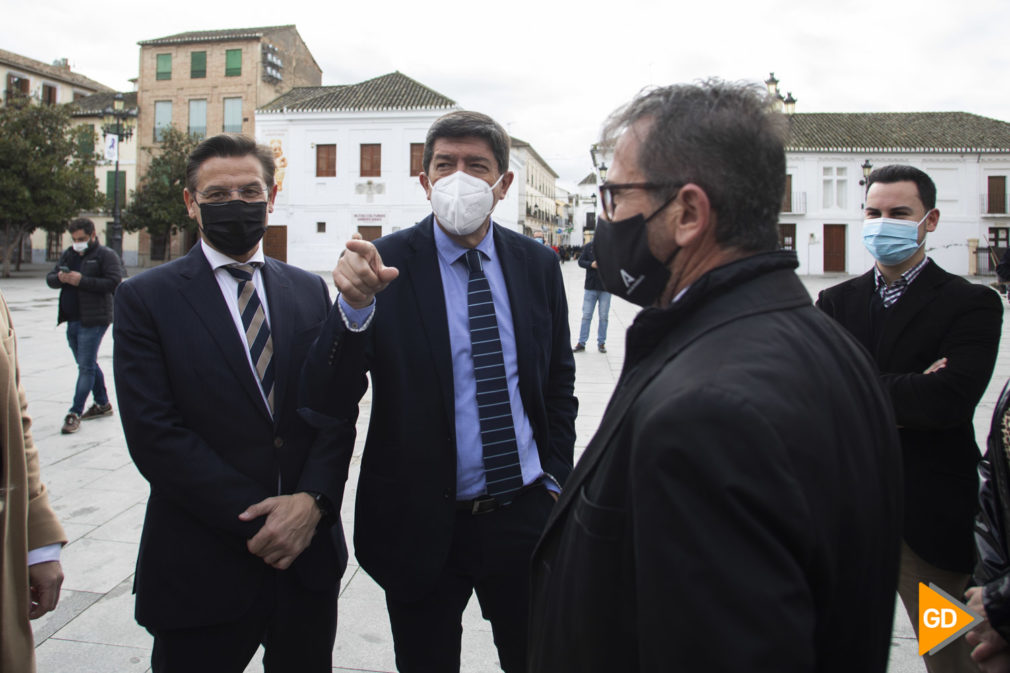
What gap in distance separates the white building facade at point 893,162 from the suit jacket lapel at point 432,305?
1540 inches

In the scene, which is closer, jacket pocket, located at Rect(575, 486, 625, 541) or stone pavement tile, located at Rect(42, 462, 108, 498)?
jacket pocket, located at Rect(575, 486, 625, 541)

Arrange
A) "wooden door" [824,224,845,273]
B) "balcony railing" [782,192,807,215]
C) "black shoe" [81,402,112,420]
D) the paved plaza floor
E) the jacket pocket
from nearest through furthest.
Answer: the jacket pocket < the paved plaza floor < "black shoe" [81,402,112,420] < "balcony railing" [782,192,807,215] < "wooden door" [824,224,845,273]

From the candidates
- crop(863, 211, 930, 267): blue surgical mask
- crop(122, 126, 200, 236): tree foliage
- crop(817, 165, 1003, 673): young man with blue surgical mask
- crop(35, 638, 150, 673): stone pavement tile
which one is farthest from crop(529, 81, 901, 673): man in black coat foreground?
crop(122, 126, 200, 236): tree foliage

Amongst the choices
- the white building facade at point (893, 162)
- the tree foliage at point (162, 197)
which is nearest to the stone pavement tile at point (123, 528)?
the tree foliage at point (162, 197)

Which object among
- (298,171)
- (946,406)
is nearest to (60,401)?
(946,406)

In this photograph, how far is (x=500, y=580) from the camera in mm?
2109

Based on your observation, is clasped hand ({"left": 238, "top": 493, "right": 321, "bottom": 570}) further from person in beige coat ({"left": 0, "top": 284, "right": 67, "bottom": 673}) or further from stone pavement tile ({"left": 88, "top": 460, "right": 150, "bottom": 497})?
stone pavement tile ({"left": 88, "top": 460, "right": 150, "bottom": 497})

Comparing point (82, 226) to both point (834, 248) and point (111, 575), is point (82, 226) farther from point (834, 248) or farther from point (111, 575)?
point (834, 248)

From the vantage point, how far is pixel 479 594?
2152 mm

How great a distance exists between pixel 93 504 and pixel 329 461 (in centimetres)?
338

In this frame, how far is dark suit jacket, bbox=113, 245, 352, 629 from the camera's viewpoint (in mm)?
1873

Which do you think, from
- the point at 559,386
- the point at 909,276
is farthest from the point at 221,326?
the point at 909,276

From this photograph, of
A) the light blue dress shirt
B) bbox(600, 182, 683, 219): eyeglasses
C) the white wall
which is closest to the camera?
bbox(600, 182, 683, 219): eyeglasses

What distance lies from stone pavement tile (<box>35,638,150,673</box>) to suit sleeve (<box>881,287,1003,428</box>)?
3.08 metres
